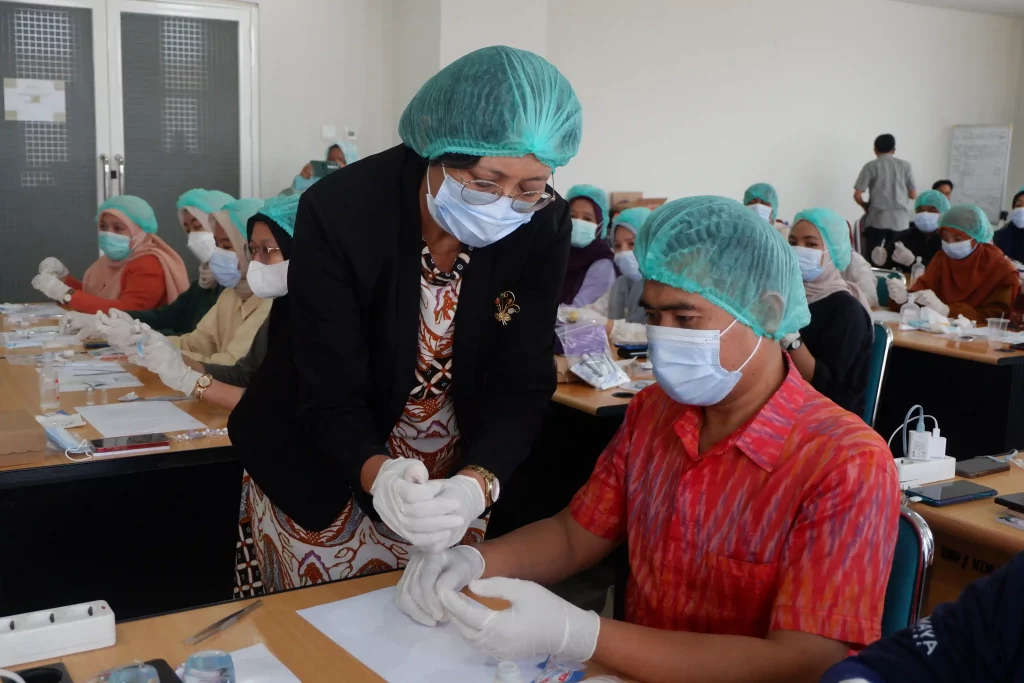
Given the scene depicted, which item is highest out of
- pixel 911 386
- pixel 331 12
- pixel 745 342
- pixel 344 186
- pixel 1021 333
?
pixel 331 12

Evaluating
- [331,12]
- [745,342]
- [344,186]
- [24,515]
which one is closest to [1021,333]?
[745,342]

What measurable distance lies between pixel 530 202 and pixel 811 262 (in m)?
1.93

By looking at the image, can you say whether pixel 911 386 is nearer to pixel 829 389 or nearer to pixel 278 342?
pixel 829 389

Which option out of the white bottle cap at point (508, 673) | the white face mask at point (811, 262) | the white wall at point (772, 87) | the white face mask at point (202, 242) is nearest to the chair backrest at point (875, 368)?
the white face mask at point (811, 262)

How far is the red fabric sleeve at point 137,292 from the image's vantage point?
3881 millimetres

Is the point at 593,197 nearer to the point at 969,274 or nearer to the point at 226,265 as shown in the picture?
the point at 969,274

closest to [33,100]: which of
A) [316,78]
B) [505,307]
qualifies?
[316,78]

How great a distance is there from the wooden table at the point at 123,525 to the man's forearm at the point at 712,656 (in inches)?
50.2

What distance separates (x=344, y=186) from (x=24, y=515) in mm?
1315

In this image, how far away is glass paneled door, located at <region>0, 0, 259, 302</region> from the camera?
6145mm

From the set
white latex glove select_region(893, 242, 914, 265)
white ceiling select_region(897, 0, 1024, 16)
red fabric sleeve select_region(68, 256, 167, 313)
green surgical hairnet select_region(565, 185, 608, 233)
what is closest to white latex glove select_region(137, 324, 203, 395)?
red fabric sleeve select_region(68, 256, 167, 313)

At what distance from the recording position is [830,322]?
2.93 metres

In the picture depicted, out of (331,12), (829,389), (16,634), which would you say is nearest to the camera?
(16,634)

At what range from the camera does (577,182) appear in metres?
7.65
